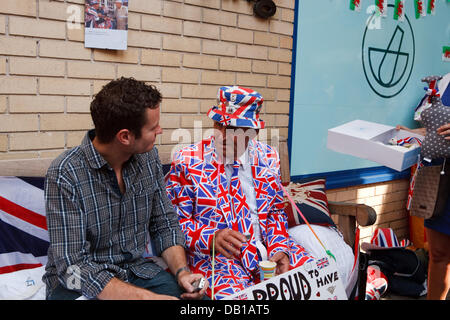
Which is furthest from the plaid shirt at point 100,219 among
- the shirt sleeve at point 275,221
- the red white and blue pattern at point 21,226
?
the shirt sleeve at point 275,221

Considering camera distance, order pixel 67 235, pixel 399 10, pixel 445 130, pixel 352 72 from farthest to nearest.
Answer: pixel 399 10 < pixel 352 72 < pixel 445 130 < pixel 67 235

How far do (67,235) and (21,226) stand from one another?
1.50ft

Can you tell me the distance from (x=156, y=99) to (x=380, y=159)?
4.23ft

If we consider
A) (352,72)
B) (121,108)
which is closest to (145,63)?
(121,108)

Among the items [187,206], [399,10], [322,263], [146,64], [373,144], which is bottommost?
[322,263]

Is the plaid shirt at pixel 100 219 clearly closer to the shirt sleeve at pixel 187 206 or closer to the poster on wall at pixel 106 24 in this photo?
the shirt sleeve at pixel 187 206

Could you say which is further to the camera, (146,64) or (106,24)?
(146,64)

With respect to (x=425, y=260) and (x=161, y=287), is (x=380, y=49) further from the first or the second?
(x=161, y=287)

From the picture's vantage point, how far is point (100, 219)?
1.60m

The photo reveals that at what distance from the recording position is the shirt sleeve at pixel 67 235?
149 centimetres

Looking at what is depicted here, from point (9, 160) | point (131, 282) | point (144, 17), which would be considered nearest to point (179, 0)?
point (144, 17)

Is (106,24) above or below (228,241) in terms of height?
above

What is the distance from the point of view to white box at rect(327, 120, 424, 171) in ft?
7.07

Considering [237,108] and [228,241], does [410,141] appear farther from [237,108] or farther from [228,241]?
[228,241]
